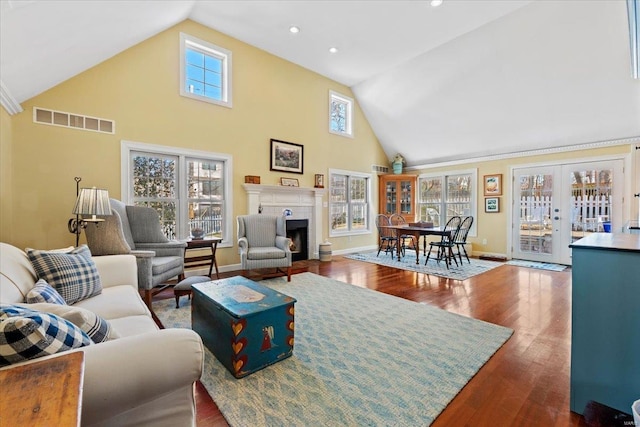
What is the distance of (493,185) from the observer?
6.20 metres

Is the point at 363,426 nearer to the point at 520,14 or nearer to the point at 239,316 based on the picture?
the point at 239,316

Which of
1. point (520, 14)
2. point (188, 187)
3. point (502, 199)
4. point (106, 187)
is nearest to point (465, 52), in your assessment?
point (520, 14)

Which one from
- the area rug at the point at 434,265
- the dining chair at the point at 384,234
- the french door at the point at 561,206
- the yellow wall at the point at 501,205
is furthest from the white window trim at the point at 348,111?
the french door at the point at 561,206

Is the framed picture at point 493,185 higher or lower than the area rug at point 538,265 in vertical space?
higher

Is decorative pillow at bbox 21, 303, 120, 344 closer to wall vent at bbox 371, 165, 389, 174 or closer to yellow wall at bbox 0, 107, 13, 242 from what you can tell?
yellow wall at bbox 0, 107, 13, 242

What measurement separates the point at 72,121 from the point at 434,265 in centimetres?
598

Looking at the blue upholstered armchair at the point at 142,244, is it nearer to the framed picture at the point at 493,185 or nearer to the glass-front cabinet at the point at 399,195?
the glass-front cabinet at the point at 399,195

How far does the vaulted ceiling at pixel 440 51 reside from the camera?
9.32 ft

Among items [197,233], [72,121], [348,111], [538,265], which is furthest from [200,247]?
[538,265]

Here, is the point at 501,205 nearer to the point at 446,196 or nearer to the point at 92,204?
the point at 446,196

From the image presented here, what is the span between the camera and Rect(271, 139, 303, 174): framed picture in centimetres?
536

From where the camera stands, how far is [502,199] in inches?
240

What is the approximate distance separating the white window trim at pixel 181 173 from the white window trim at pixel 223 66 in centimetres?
88

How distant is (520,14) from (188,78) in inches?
202
